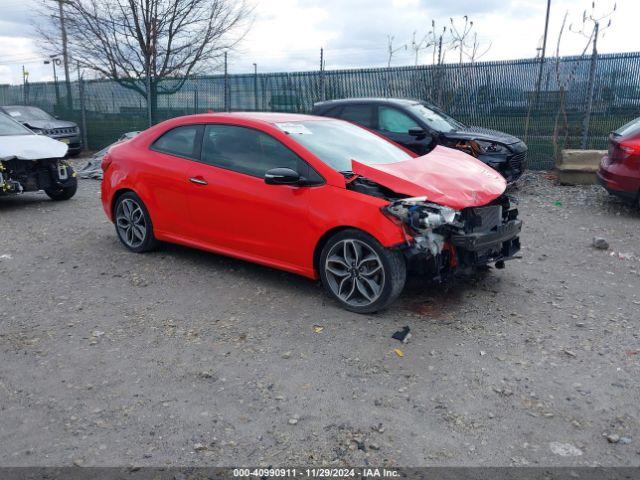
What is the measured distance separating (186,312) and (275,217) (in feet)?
3.57

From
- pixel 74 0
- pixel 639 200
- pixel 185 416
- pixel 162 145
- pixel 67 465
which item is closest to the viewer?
pixel 67 465

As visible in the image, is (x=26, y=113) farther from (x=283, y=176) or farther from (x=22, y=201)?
(x=283, y=176)

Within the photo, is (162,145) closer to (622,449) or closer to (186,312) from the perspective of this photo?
(186,312)

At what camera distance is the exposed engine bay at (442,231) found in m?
4.38

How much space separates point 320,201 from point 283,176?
0.37 m

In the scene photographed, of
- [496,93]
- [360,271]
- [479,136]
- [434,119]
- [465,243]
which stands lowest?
[360,271]

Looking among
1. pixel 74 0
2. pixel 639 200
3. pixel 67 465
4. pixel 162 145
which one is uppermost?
pixel 74 0

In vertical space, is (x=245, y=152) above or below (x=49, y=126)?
above

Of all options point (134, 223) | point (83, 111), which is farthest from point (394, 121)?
point (83, 111)

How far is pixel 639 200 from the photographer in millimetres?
8133

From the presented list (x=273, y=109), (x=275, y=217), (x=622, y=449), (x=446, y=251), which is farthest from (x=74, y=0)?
(x=622, y=449)

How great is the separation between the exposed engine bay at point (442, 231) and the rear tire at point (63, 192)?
661cm

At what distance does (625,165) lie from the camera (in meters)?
8.06

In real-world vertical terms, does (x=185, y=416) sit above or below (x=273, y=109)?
below
